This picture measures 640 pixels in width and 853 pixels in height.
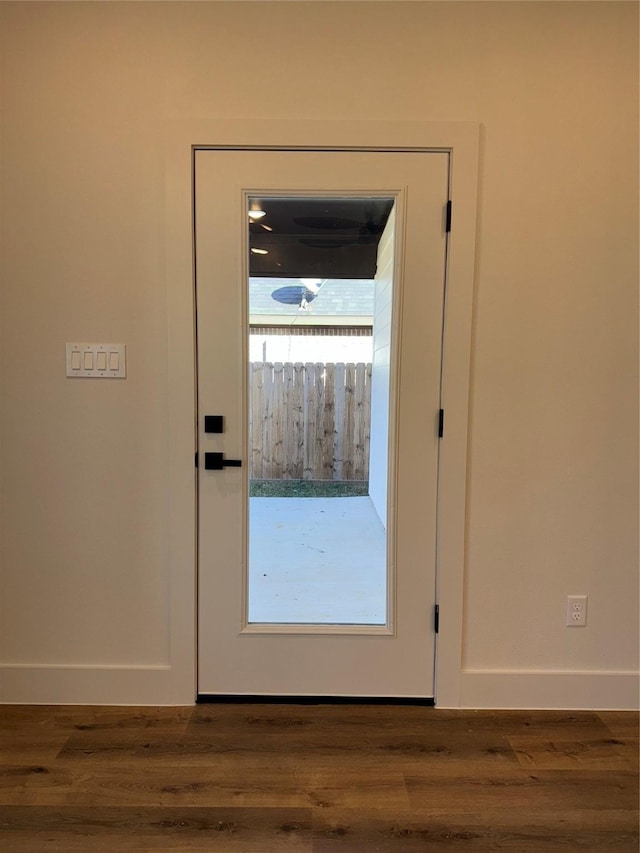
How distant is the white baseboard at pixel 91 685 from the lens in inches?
66.7

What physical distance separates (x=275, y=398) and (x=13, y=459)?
1.02 m

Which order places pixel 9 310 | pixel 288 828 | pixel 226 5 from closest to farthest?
pixel 288 828 → pixel 226 5 → pixel 9 310

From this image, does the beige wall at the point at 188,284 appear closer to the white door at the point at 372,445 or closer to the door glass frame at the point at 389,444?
the white door at the point at 372,445

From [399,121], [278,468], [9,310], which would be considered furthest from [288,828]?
[399,121]

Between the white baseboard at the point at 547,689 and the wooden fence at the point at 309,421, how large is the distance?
931 mm

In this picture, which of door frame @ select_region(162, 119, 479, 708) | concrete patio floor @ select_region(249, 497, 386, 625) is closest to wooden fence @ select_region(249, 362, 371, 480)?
concrete patio floor @ select_region(249, 497, 386, 625)

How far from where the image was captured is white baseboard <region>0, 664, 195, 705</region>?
1694mm

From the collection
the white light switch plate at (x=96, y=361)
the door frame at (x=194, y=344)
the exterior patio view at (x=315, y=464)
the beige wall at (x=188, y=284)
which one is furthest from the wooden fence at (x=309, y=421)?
the white light switch plate at (x=96, y=361)

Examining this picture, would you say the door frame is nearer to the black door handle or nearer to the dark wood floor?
the black door handle

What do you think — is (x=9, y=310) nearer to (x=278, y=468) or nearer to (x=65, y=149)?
(x=65, y=149)

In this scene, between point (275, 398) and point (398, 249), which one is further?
point (275, 398)

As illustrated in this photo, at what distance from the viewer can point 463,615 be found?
168 centimetres

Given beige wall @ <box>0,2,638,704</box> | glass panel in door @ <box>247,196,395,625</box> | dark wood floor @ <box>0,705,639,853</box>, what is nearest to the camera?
dark wood floor @ <box>0,705,639,853</box>

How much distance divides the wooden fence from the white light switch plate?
49 cm
